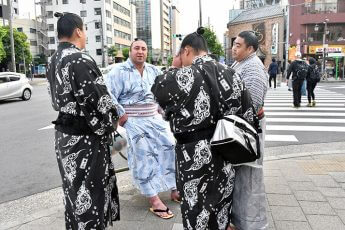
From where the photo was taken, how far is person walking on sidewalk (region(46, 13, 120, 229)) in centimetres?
239

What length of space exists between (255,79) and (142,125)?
1240 millimetres

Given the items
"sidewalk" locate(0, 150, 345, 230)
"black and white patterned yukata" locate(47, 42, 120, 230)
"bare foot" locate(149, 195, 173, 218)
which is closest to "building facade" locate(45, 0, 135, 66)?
"sidewalk" locate(0, 150, 345, 230)

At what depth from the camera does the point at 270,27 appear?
162ft

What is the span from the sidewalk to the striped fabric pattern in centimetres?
117

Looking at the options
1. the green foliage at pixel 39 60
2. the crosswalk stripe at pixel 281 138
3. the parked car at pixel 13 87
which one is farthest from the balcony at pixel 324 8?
the green foliage at pixel 39 60

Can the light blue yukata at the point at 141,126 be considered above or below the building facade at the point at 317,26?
below

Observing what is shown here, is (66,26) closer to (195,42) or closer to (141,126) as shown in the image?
(195,42)

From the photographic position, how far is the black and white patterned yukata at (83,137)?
239 cm

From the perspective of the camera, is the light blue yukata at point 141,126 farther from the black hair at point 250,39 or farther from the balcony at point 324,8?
the balcony at point 324,8

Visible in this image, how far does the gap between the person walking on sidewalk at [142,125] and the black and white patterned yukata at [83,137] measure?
89 cm

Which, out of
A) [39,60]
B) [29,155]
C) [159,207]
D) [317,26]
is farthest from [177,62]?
[39,60]

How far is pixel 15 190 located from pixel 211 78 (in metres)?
3.50

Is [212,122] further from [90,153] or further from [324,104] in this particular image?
[324,104]

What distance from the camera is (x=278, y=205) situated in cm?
361
